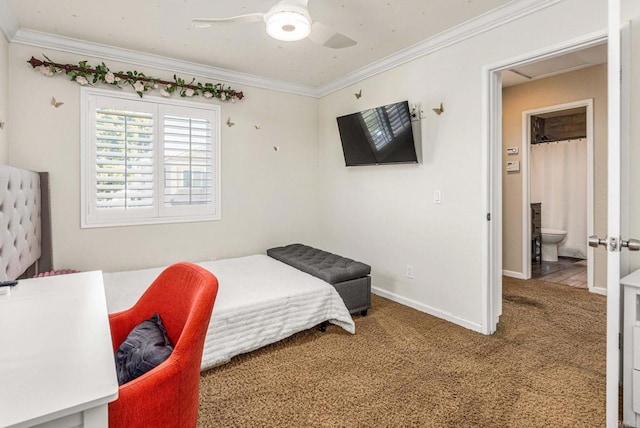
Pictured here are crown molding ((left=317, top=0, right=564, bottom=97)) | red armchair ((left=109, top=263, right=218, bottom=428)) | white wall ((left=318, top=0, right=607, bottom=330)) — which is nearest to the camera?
red armchair ((left=109, top=263, right=218, bottom=428))

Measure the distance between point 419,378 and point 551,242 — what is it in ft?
15.1

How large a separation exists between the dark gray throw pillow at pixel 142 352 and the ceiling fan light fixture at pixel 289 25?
1691 mm

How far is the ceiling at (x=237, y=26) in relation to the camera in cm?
244

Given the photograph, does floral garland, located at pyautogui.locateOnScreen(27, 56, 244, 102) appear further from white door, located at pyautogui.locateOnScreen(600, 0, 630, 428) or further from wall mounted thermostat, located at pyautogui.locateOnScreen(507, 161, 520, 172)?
wall mounted thermostat, located at pyautogui.locateOnScreen(507, 161, 520, 172)

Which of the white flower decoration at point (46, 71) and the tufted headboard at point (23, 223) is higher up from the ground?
the white flower decoration at point (46, 71)

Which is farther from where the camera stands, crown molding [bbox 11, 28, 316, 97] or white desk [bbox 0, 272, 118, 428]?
crown molding [bbox 11, 28, 316, 97]

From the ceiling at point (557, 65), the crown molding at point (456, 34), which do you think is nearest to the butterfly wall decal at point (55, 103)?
the crown molding at point (456, 34)

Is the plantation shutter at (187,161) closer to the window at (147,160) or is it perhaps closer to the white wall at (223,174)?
the window at (147,160)

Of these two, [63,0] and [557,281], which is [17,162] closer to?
[63,0]

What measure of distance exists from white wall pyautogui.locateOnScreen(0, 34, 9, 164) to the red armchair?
2328 mm

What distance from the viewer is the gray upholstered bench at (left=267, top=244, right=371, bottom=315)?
299cm

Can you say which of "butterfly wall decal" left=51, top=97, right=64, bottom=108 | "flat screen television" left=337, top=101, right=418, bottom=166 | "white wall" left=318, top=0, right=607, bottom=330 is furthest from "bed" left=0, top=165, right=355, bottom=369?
"flat screen television" left=337, top=101, right=418, bottom=166

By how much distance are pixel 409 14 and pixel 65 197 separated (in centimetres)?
326

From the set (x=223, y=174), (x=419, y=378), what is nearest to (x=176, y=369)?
(x=419, y=378)
